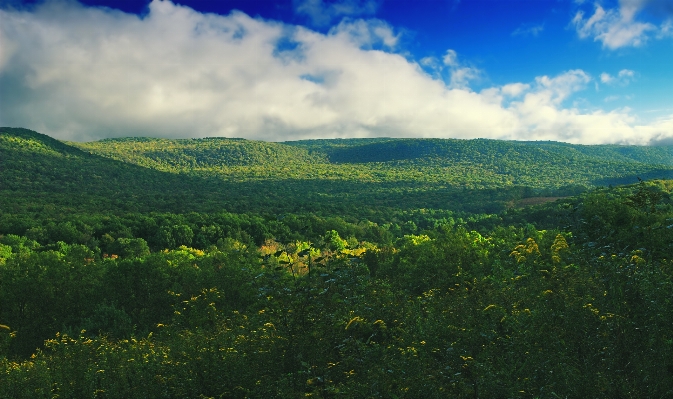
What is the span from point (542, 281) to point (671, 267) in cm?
269

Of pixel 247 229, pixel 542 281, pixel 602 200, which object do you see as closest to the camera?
pixel 542 281

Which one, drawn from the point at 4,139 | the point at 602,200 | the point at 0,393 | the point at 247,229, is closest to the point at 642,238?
the point at 602,200

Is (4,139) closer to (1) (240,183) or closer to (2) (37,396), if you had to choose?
(1) (240,183)

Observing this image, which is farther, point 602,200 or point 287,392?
point 602,200

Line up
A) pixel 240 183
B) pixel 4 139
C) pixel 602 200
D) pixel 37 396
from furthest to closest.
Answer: pixel 240 183
pixel 4 139
pixel 602 200
pixel 37 396

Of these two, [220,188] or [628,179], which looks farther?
[220,188]

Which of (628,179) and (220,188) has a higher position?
(628,179)

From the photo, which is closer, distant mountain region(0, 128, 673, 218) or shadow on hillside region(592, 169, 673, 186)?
distant mountain region(0, 128, 673, 218)

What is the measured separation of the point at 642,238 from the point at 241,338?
10543 millimetres

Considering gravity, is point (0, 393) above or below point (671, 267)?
below

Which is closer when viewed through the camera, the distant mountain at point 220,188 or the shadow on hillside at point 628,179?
the distant mountain at point 220,188

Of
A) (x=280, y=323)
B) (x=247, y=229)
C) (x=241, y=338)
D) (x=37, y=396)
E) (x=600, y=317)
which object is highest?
(x=600, y=317)

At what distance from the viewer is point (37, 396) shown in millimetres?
9609

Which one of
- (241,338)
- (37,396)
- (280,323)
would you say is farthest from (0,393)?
(280,323)
